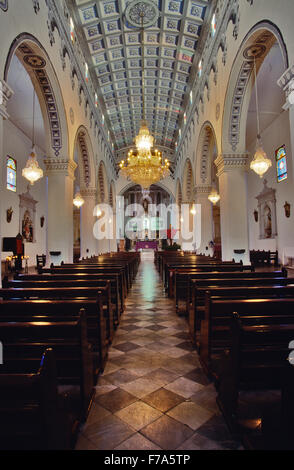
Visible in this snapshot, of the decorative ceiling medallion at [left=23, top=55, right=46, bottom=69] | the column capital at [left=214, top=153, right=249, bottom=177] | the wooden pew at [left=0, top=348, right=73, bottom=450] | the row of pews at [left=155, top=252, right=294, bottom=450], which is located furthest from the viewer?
the column capital at [left=214, top=153, right=249, bottom=177]

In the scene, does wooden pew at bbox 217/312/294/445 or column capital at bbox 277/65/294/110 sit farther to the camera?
column capital at bbox 277/65/294/110

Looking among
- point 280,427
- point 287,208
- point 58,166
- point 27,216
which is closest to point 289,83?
point 280,427

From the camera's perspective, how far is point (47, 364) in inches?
49.6

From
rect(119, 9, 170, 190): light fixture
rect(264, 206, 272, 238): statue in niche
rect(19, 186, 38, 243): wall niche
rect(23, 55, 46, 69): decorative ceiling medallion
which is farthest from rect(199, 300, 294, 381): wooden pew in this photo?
rect(19, 186, 38, 243): wall niche

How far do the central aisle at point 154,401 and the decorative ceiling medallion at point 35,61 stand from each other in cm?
803

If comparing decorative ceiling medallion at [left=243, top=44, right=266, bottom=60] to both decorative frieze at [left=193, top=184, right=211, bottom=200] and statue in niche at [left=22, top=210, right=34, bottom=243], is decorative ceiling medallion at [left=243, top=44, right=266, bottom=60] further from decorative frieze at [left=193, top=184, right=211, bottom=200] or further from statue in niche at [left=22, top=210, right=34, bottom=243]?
statue in niche at [left=22, top=210, right=34, bottom=243]

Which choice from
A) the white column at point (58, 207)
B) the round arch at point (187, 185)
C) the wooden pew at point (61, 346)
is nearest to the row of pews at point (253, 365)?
the wooden pew at point (61, 346)

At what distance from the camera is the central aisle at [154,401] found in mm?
1860

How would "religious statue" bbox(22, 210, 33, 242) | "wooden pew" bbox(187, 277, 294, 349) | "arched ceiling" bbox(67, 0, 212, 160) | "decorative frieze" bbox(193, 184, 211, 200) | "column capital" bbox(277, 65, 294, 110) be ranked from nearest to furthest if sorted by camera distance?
"wooden pew" bbox(187, 277, 294, 349) < "column capital" bbox(277, 65, 294, 110) < "arched ceiling" bbox(67, 0, 212, 160) < "decorative frieze" bbox(193, 184, 211, 200) < "religious statue" bbox(22, 210, 33, 242)

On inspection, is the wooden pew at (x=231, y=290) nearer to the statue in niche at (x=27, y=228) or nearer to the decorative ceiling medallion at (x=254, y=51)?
the decorative ceiling medallion at (x=254, y=51)

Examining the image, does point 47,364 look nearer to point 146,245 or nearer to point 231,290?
point 231,290

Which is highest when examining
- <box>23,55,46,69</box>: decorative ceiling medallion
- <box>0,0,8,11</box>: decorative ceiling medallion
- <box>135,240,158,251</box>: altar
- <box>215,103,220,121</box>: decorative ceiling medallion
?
<box>23,55,46,69</box>: decorative ceiling medallion

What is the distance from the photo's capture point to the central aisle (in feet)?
6.10
